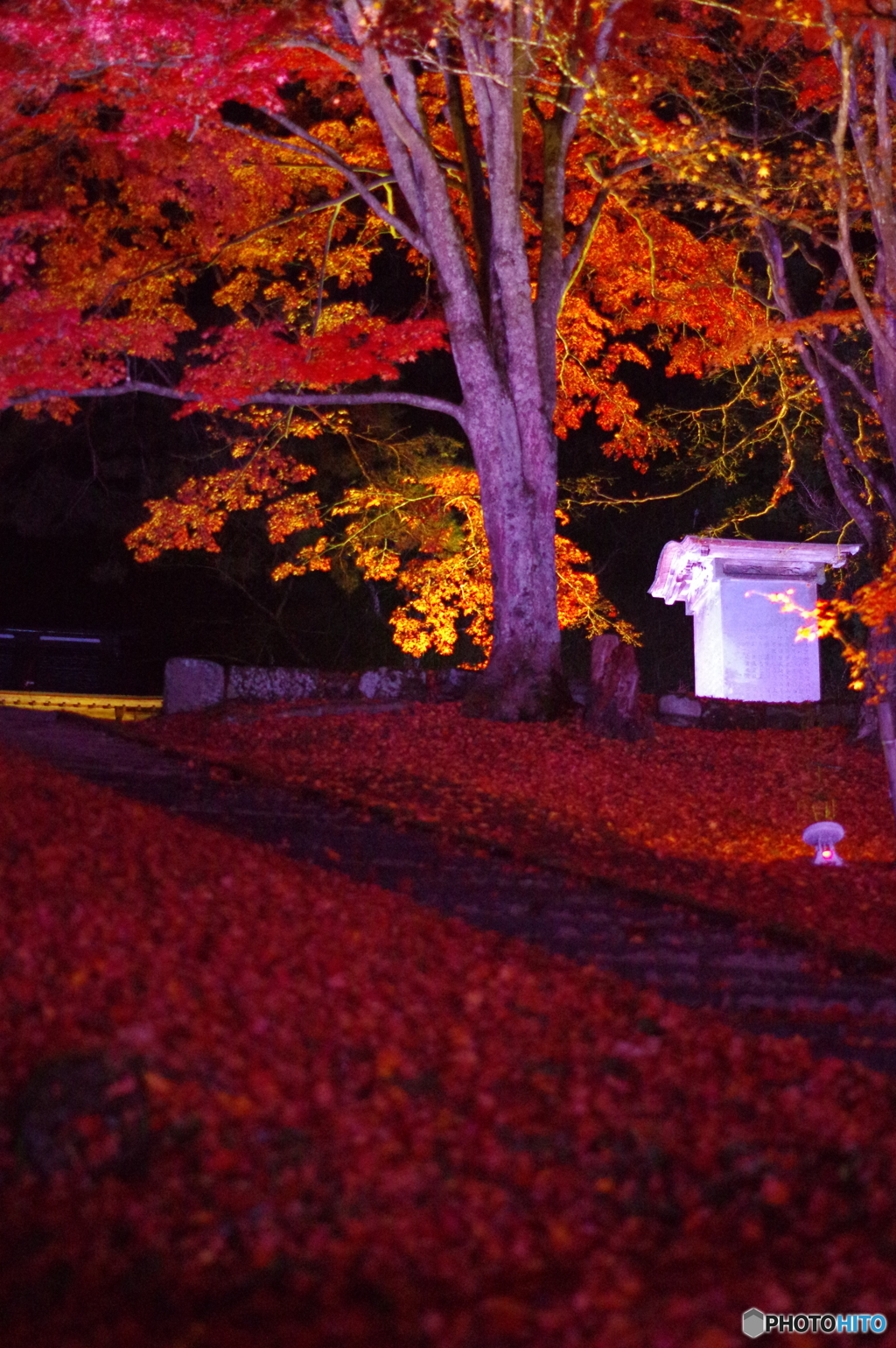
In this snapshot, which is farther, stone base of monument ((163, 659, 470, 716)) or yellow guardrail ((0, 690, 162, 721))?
yellow guardrail ((0, 690, 162, 721))

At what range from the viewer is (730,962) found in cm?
573

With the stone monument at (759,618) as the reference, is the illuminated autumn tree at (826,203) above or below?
above

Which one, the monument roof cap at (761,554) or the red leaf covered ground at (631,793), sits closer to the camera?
the red leaf covered ground at (631,793)

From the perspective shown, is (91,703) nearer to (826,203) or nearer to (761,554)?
(761,554)

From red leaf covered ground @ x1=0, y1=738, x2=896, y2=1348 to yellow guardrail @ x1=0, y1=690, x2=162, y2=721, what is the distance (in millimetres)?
12852

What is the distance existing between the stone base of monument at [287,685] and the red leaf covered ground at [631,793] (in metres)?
0.80

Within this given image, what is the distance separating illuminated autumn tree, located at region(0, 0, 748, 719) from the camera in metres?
11.3

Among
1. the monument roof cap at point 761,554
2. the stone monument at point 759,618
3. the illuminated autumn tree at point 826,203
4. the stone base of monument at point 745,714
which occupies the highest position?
the illuminated autumn tree at point 826,203

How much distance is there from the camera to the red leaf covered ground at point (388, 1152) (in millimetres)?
2670

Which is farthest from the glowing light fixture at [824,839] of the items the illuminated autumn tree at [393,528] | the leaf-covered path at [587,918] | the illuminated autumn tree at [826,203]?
the illuminated autumn tree at [393,528]

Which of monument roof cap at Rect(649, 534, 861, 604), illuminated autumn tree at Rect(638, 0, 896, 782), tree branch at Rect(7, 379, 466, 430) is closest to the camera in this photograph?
illuminated autumn tree at Rect(638, 0, 896, 782)

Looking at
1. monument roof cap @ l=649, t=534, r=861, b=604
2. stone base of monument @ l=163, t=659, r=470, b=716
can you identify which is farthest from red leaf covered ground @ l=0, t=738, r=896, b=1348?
monument roof cap @ l=649, t=534, r=861, b=604

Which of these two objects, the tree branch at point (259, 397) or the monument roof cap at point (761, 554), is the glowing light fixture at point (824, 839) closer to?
the tree branch at point (259, 397)

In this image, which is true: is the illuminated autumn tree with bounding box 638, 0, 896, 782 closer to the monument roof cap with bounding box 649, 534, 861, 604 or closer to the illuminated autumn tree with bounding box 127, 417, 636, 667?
the monument roof cap with bounding box 649, 534, 861, 604
